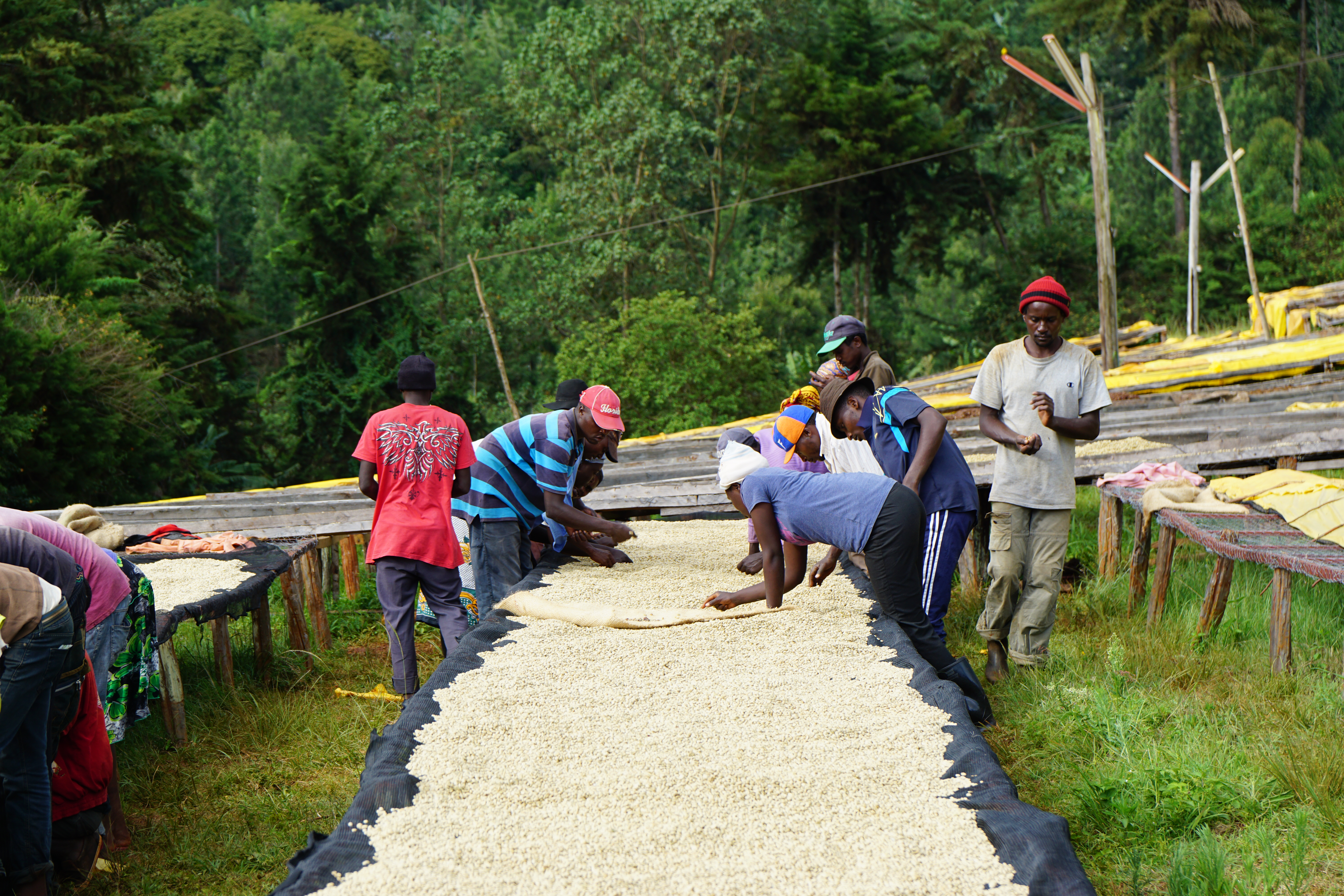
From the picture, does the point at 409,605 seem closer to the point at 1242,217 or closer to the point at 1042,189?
the point at 1242,217

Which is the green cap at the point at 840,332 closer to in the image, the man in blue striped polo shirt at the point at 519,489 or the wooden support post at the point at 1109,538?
the man in blue striped polo shirt at the point at 519,489

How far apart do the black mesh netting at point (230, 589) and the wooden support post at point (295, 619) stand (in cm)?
16

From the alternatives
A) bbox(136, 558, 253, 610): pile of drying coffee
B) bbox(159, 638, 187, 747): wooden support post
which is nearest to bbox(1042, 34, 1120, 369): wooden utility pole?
bbox(136, 558, 253, 610): pile of drying coffee

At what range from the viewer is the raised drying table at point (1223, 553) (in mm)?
4023

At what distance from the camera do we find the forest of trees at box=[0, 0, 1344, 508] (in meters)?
18.5

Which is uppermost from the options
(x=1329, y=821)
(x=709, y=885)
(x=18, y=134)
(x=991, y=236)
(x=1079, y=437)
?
(x=18, y=134)

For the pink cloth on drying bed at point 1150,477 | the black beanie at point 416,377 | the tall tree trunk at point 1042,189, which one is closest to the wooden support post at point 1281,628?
the pink cloth on drying bed at point 1150,477

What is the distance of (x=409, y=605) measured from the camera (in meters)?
4.41

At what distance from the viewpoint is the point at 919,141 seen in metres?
21.6

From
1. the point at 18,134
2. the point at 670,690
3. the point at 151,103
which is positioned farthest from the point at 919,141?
the point at 670,690

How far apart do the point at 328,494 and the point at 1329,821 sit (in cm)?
728

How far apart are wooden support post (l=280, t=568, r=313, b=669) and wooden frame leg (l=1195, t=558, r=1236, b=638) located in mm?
4131

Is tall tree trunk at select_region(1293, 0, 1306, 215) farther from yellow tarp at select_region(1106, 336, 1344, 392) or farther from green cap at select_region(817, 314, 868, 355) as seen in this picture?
green cap at select_region(817, 314, 868, 355)

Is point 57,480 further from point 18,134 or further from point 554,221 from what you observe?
point 554,221
